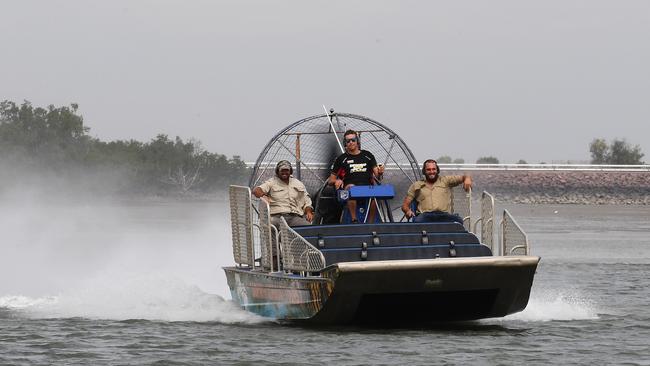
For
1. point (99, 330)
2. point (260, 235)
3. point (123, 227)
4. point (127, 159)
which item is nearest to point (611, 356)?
point (260, 235)

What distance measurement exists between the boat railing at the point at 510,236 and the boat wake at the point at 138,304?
3417mm

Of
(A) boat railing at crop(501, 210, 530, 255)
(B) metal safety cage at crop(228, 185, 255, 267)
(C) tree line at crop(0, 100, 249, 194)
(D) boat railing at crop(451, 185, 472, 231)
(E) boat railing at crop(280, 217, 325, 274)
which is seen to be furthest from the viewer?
(C) tree line at crop(0, 100, 249, 194)

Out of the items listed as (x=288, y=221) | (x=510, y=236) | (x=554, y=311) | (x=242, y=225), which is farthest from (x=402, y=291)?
(x=554, y=311)

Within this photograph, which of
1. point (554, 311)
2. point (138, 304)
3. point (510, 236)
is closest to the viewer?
point (510, 236)

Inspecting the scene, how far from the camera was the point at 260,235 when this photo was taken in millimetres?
20031

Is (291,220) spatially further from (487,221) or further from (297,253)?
(487,221)

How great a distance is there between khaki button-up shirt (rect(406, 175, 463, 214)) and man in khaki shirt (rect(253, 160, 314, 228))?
141 centimetres

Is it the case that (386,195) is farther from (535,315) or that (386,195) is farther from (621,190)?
(621,190)

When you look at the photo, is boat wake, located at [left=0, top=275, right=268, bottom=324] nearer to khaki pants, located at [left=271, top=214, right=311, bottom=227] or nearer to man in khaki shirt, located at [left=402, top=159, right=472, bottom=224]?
khaki pants, located at [left=271, top=214, right=311, bottom=227]

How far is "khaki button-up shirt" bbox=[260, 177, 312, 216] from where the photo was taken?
787 inches

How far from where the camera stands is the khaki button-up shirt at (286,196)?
19984mm

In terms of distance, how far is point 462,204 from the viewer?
68.1 feet

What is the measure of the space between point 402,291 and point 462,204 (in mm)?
3173

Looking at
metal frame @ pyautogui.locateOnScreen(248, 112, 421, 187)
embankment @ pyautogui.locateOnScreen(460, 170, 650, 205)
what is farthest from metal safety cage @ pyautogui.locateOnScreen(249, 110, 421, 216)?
embankment @ pyautogui.locateOnScreen(460, 170, 650, 205)
